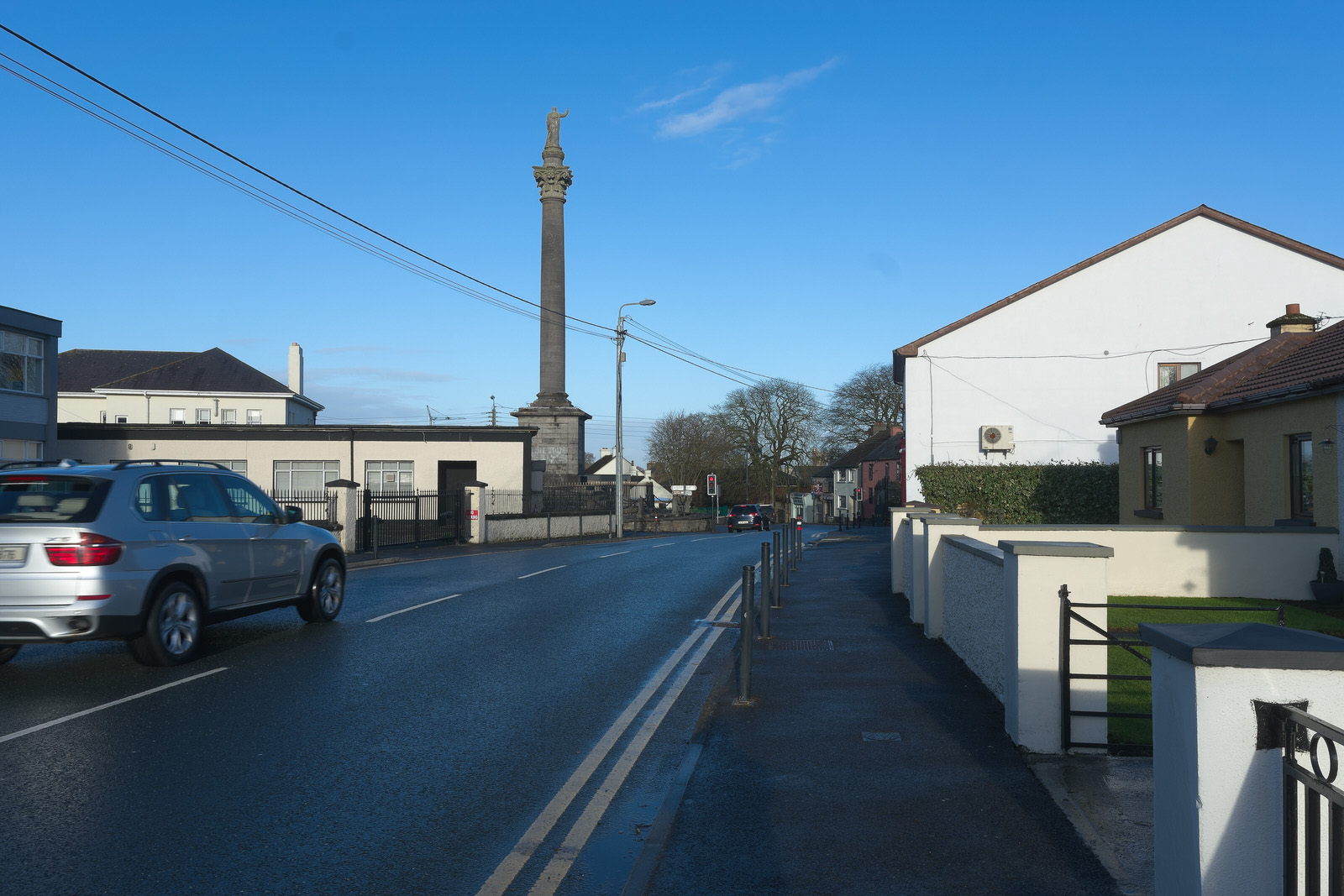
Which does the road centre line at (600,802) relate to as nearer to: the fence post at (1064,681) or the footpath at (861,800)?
the footpath at (861,800)

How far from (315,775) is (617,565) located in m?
15.0

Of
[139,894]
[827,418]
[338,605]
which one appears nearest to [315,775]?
[139,894]

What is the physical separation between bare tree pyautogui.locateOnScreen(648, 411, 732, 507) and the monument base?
37224mm

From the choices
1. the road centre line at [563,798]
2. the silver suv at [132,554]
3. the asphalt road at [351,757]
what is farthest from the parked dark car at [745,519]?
the road centre line at [563,798]

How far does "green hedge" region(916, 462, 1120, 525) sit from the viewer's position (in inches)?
1104

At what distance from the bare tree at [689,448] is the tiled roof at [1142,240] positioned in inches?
2000

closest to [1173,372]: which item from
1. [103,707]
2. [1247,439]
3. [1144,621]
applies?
[1247,439]

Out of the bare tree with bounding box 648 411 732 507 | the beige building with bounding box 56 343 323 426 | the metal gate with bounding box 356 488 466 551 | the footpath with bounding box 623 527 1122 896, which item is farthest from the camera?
the bare tree with bounding box 648 411 732 507

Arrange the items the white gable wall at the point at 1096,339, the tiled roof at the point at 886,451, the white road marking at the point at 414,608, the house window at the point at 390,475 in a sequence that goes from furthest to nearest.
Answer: the tiled roof at the point at 886,451, the house window at the point at 390,475, the white gable wall at the point at 1096,339, the white road marking at the point at 414,608

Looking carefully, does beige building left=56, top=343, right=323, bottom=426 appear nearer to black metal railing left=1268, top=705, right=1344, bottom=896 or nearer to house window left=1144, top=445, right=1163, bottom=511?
house window left=1144, top=445, right=1163, bottom=511

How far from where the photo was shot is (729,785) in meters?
5.64

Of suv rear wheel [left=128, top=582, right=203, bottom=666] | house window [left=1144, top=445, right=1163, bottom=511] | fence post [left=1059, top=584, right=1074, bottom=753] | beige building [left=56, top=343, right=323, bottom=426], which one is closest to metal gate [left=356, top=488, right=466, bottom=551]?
suv rear wheel [left=128, top=582, right=203, bottom=666]

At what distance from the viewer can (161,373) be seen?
2277 inches

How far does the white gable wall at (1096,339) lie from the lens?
29.7 meters
